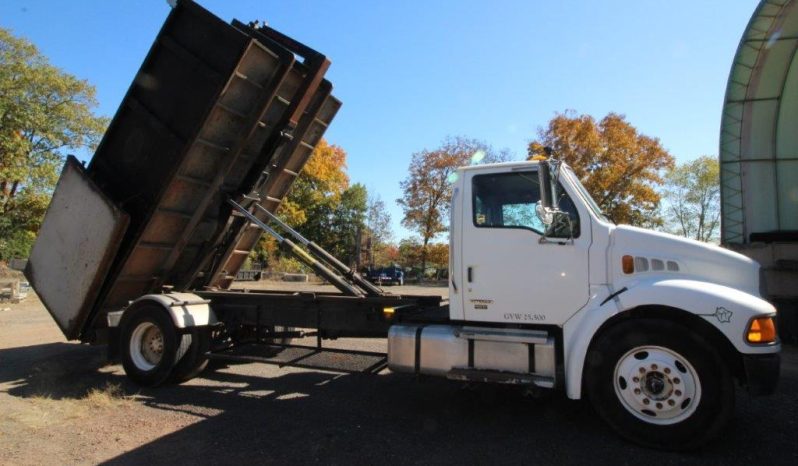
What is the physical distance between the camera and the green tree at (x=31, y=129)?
21938 millimetres

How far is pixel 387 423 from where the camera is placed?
4.92 metres

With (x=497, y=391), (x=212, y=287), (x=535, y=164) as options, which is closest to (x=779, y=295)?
(x=497, y=391)

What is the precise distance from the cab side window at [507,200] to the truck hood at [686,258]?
688 millimetres

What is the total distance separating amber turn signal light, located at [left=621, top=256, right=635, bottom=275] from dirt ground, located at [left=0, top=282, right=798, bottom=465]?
1491 millimetres

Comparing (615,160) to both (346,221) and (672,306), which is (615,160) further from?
(346,221)

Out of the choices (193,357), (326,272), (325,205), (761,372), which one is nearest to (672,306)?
(761,372)

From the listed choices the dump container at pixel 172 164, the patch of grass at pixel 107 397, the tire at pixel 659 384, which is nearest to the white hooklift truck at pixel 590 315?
the tire at pixel 659 384

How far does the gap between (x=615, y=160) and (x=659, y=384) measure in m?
28.5

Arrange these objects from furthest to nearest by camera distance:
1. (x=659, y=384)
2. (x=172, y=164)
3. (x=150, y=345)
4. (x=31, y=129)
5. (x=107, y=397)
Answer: (x=31, y=129), (x=150, y=345), (x=172, y=164), (x=107, y=397), (x=659, y=384)

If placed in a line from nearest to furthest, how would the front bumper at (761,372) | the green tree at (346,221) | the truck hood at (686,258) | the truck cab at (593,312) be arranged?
1. the front bumper at (761,372)
2. the truck cab at (593,312)
3. the truck hood at (686,258)
4. the green tree at (346,221)

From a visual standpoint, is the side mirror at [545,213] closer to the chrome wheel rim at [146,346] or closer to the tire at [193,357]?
the tire at [193,357]

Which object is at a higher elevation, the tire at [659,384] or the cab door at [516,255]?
the cab door at [516,255]

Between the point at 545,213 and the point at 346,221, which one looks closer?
the point at 545,213

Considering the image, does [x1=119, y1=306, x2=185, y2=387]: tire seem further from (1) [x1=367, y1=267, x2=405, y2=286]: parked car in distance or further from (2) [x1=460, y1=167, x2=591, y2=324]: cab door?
(1) [x1=367, y1=267, x2=405, y2=286]: parked car in distance
